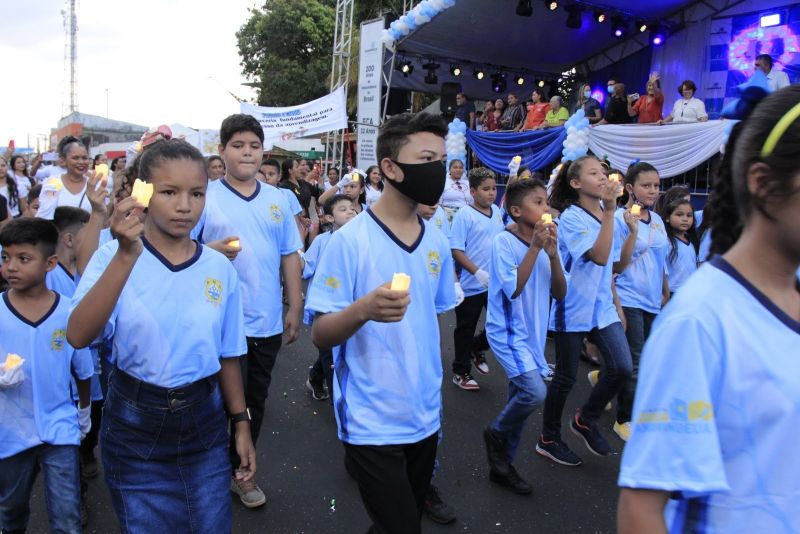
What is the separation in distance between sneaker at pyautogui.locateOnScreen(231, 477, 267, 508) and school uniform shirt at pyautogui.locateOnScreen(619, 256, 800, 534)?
2.96 m

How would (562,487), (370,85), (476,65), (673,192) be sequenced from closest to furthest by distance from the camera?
(562,487), (673,192), (370,85), (476,65)

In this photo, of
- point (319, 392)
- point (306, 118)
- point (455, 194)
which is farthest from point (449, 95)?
point (319, 392)

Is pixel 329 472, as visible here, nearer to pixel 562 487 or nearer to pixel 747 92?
pixel 562 487

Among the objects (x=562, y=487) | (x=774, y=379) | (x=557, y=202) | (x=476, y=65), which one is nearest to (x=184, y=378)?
(x=774, y=379)

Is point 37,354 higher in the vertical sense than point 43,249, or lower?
lower

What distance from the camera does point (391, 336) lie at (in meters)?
2.41

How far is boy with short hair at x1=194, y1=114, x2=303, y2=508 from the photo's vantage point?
3730 mm

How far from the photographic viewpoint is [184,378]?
2.24m

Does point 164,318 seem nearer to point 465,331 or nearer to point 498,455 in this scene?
point 498,455

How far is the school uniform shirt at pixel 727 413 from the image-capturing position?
1.19 meters

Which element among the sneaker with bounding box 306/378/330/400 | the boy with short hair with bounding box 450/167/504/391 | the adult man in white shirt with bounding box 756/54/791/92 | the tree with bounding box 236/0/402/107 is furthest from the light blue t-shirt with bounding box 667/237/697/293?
the tree with bounding box 236/0/402/107

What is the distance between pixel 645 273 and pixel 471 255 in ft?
5.93

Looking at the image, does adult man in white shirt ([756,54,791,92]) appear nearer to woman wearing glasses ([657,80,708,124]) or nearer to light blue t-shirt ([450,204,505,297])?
woman wearing glasses ([657,80,708,124])

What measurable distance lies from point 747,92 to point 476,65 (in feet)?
60.4
